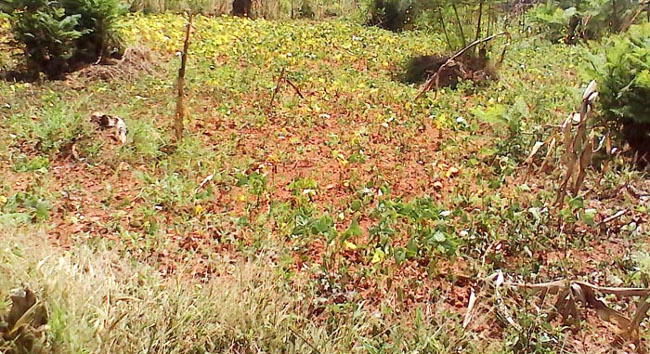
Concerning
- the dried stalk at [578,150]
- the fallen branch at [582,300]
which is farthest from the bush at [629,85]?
the fallen branch at [582,300]

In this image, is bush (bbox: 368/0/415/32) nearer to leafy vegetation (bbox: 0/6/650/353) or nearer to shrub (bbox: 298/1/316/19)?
shrub (bbox: 298/1/316/19)

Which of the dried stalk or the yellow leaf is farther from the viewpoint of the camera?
the dried stalk

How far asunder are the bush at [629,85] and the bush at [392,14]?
20.4 ft

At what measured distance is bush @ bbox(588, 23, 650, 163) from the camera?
4.15 metres

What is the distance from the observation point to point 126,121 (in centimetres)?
450

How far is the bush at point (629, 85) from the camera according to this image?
415cm

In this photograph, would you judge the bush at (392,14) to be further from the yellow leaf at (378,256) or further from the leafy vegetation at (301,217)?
the yellow leaf at (378,256)

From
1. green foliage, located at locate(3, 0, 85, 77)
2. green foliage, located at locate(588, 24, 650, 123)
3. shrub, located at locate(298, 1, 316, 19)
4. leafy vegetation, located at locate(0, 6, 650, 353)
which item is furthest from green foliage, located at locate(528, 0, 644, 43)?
green foliage, located at locate(3, 0, 85, 77)

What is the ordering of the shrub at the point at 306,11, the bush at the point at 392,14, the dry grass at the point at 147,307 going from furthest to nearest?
1. the shrub at the point at 306,11
2. the bush at the point at 392,14
3. the dry grass at the point at 147,307

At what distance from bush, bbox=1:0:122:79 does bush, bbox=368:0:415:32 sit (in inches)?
226

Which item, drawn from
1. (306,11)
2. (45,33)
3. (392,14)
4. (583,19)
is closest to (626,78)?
(45,33)

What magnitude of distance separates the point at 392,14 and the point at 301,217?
826cm

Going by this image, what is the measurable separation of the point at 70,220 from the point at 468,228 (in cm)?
218

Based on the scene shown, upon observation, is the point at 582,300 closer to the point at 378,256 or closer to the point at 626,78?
the point at 378,256
